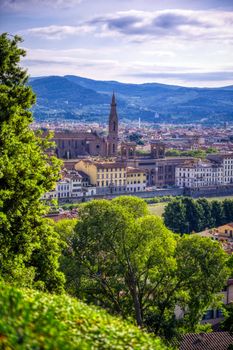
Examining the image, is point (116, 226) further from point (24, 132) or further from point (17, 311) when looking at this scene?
point (17, 311)

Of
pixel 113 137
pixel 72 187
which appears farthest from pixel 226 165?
pixel 72 187

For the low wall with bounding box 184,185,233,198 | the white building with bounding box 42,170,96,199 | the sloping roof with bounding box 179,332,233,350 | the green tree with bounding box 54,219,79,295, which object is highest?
the green tree with bounding box 54,219,79,295

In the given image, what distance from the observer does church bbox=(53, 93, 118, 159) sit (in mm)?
85125

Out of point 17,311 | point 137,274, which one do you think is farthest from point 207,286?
point 17,311

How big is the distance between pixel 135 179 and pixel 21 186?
56.5m

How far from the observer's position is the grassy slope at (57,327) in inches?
199

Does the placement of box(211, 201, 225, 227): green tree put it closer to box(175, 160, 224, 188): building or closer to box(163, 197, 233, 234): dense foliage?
box(163, 197, 233, 234): dense foliage

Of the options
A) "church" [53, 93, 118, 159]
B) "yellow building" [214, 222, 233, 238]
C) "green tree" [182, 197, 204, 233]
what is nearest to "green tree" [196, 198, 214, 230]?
"green tree" [182, 197, 204, 233]

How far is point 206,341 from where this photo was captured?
1664 centimetres

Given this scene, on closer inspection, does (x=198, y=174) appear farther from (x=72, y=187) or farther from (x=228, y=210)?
(x=228, y=210)

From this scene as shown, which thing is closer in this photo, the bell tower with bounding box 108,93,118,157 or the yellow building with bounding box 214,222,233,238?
the yellow building with bounding box 214,222,233,238

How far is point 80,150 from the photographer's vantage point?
88.2 m

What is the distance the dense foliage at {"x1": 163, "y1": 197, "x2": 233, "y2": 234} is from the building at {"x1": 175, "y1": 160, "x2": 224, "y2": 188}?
2573cm

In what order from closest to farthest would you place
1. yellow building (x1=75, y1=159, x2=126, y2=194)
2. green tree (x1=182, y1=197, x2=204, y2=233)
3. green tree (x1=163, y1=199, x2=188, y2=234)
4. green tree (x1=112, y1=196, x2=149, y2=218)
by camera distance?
green tree (x1=112, y1=196, x2=149, y2=218), green tree (x1=163, y1=199, x2=188, y2=234), green tree (x1=182, y1=197, x2=204, y2=233), yellow building (x1=75, y1=159, x2=126, y2=194)
